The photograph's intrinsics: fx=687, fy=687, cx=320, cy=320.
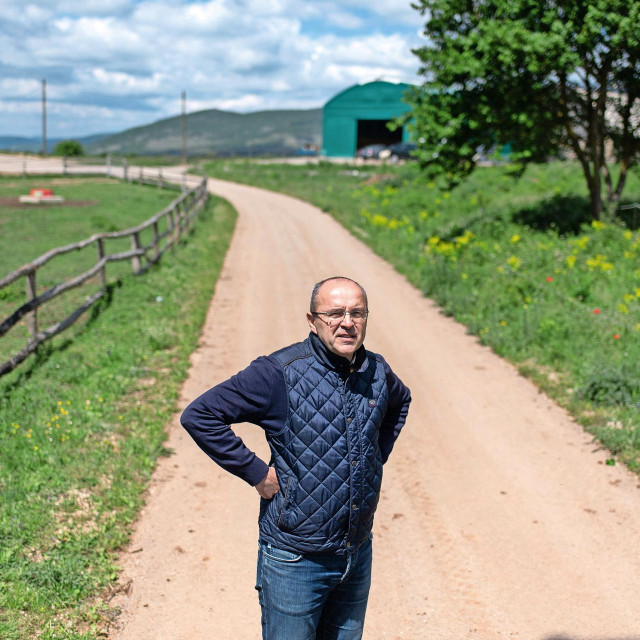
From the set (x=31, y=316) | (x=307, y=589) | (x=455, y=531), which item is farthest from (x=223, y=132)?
(x=307, y=589)

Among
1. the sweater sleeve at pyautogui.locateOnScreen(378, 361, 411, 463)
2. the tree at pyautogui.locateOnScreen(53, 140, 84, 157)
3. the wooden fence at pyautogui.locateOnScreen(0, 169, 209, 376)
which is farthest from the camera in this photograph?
the tree at pyautogui.locateOnScreen(53, 140, 84, 157)

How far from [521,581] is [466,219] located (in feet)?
50.1

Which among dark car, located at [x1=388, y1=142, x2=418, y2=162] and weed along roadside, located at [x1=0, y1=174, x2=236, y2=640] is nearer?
weed along roadside, located at [x1=0, y1=174, x2=236, y2=640]

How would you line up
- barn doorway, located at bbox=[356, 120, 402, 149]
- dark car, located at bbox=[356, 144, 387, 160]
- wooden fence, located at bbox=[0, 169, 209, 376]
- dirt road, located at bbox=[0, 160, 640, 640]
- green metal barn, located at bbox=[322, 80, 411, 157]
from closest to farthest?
dirt road, located at bbox=[0, 160, 640, 640] < wooden fence, located at bbox=[0, 169, 209, 376] < dark car, located at bbox=[356, 144, 387, 160] < green metal barn, located at bbox=[322, 80, 411, 157] < barn doorway, located at bbox=[356, 120, 402, 149]

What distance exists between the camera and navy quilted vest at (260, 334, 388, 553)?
2.74 m

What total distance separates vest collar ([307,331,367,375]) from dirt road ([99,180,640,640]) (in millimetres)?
2081

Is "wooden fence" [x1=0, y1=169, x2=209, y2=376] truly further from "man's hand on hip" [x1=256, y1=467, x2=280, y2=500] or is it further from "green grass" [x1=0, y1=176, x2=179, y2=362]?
"man's hand on hip" [x1=256, y1=467, x2=280, y2=500]

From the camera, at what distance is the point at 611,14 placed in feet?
40.1

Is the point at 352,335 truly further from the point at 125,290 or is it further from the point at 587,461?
the point at 125,290

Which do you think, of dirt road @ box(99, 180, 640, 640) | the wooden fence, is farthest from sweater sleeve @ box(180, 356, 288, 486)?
the wooden fence

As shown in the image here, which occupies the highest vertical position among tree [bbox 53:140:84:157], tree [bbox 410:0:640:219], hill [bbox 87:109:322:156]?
hill [bbox 87:109:322:156]

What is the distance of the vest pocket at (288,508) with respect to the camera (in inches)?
108

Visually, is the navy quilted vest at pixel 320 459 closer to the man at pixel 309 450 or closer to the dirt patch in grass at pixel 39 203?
the man at pixel 309 450

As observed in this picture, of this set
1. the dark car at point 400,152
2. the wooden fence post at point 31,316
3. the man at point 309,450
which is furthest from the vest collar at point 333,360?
the dark car at point 400,152
